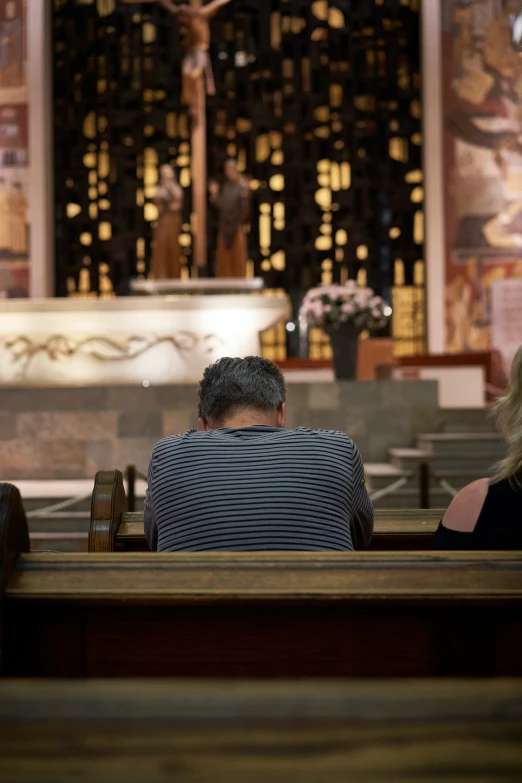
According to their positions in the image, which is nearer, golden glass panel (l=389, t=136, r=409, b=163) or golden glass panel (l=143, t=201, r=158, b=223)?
golden glass panel (l=389, t=136, r=409, b=163)

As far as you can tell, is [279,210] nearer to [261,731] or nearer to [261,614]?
[261,614]

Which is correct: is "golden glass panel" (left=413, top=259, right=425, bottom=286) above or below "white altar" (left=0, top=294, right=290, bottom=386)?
above

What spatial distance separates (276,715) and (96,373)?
28.8ft

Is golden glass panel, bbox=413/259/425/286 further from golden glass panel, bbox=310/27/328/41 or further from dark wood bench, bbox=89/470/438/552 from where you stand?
dark wood bench, bbox=89/470/438/552

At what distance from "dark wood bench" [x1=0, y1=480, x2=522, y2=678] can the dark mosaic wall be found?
1358 cm

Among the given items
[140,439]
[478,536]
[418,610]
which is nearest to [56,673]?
[418,610]

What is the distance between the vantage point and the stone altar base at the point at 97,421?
27.5ft

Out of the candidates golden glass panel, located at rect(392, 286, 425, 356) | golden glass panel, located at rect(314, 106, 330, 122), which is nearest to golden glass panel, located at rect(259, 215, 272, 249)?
golden glass panel, located at rect(314, 106, 330, 122)

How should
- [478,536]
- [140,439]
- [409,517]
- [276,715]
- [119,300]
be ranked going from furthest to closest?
[119,300], [140,439], [409,517], [478,536], [276,715]

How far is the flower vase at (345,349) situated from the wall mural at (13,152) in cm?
729

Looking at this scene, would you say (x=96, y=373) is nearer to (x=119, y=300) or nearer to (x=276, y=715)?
(x=119, y=300)

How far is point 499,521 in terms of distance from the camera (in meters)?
2.01

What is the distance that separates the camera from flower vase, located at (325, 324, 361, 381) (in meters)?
9.09

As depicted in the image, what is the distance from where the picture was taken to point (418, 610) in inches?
68.7
